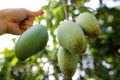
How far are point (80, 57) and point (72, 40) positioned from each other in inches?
31.8

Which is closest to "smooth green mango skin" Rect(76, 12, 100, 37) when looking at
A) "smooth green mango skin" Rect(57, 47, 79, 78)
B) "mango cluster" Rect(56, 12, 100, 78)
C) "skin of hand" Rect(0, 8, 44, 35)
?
"mango cluster" Rect(56, 12, 100, 78)

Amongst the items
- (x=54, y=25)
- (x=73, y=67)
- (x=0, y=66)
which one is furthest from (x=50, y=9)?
(x=73, y=67)

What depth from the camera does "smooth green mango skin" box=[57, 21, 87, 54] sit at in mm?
Answer: 1195

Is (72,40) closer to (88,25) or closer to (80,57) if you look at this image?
(88,25)

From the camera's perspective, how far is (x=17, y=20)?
1.70 m

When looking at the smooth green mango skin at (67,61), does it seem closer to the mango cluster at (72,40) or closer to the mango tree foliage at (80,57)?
the mango cluster at (72,40)

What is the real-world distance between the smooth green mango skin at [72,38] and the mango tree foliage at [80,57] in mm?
376

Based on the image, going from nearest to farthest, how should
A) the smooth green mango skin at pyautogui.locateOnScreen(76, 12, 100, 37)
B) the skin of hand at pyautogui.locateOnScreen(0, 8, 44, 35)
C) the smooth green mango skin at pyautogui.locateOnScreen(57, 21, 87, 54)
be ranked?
the smooth green mango skin at pyautogui.locateOnScreen(57, 21, 87, 54) < the smooth green mango skin at pyautogui.locateOnScreen(76, 12, 100, 37) < the skin of hand at pyautogui.locateOnScreen(0, 8, 44, 35)

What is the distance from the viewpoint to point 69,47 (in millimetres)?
1204

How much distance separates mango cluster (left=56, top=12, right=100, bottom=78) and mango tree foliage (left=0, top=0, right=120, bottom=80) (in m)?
0.30

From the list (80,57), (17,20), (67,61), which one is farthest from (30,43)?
(80,57)

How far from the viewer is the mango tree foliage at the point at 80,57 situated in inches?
72.4

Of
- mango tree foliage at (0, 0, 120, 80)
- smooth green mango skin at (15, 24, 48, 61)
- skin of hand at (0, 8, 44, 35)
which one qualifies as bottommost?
mango tree foliage at (0, 0, 120, 80)

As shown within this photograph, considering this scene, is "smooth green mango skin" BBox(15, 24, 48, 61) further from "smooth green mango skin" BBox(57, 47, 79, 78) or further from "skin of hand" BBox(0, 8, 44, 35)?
"skin of hand" BBox(0, 8, 44, 35)
